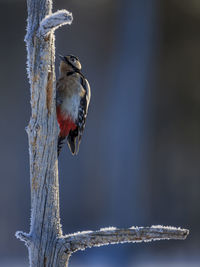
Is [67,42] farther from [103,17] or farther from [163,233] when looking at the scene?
[163,233]

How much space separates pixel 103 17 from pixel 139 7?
0.43 m

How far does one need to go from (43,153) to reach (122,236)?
1.28 feet

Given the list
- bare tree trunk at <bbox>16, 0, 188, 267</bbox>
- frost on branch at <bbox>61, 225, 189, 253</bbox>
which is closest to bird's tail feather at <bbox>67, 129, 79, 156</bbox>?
bare tree trunk at <bbox>16, 0, 188, 267</bbox>

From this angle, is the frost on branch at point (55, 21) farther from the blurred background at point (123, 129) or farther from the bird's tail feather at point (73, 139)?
the blurred background at point (123, 129)

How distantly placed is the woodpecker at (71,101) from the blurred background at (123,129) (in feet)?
9.74

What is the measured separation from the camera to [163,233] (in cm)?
197

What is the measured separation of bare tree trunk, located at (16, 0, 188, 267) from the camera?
213cm

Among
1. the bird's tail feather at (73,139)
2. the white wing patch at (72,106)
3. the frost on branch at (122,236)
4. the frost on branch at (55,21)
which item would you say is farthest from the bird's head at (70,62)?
the frost on branch at (122,236)

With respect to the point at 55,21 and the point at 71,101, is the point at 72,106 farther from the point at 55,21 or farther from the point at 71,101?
the point at 55,21

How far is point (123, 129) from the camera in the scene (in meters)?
6.64

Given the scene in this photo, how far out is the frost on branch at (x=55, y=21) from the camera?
1962 millimetres

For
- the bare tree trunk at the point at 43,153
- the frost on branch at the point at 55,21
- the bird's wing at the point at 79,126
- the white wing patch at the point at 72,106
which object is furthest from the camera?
the bird's wing at the point at 79,126

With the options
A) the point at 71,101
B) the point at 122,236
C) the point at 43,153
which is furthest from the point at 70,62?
the point at 122,236

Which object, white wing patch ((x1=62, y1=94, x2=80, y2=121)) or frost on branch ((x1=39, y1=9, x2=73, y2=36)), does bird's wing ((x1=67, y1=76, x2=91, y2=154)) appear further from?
frost on branch ((x1=39, y1=9, x2=73, y2=36))
